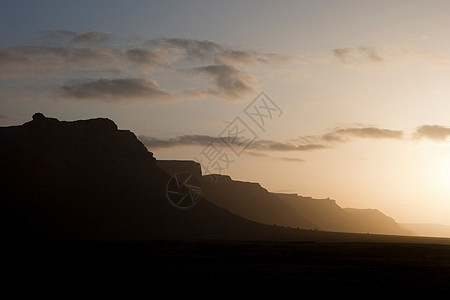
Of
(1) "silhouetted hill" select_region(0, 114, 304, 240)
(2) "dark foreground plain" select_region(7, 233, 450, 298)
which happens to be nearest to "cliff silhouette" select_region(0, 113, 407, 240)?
(1) "silhouetted hill" select_region(0, 114, 304, 240)

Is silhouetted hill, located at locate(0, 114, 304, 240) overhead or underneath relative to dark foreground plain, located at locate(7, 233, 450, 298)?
overhead

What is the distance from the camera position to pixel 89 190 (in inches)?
5738

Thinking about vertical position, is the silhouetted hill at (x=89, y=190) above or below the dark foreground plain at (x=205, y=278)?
above

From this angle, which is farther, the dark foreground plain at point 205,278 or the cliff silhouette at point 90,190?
the cliff silhouette at point 90,190

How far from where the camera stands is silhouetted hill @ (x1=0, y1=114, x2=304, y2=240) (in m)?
126

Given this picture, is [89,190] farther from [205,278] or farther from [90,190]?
[205,278]

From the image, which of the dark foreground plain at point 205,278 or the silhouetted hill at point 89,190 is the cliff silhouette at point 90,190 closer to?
the silhouetted hill at point 89,190

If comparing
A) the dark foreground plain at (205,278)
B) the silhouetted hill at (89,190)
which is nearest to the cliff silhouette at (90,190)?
the silhouetted hill at (89,190)

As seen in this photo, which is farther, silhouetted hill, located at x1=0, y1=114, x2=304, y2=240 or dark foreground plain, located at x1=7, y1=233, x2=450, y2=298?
silhouetted hill, located at x1=0, y1=114, x2=304, y2=240

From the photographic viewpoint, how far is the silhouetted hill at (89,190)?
126 meters

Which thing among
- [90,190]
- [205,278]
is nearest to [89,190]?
[90,190]

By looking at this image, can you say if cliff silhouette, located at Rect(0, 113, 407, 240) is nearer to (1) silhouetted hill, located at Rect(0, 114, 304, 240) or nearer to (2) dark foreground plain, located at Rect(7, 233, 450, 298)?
(1) silhouetted hill, located at Rect(0, 114, 304, 240)

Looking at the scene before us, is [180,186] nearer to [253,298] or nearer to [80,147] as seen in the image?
[80,147]

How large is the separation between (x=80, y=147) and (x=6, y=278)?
13103cm
